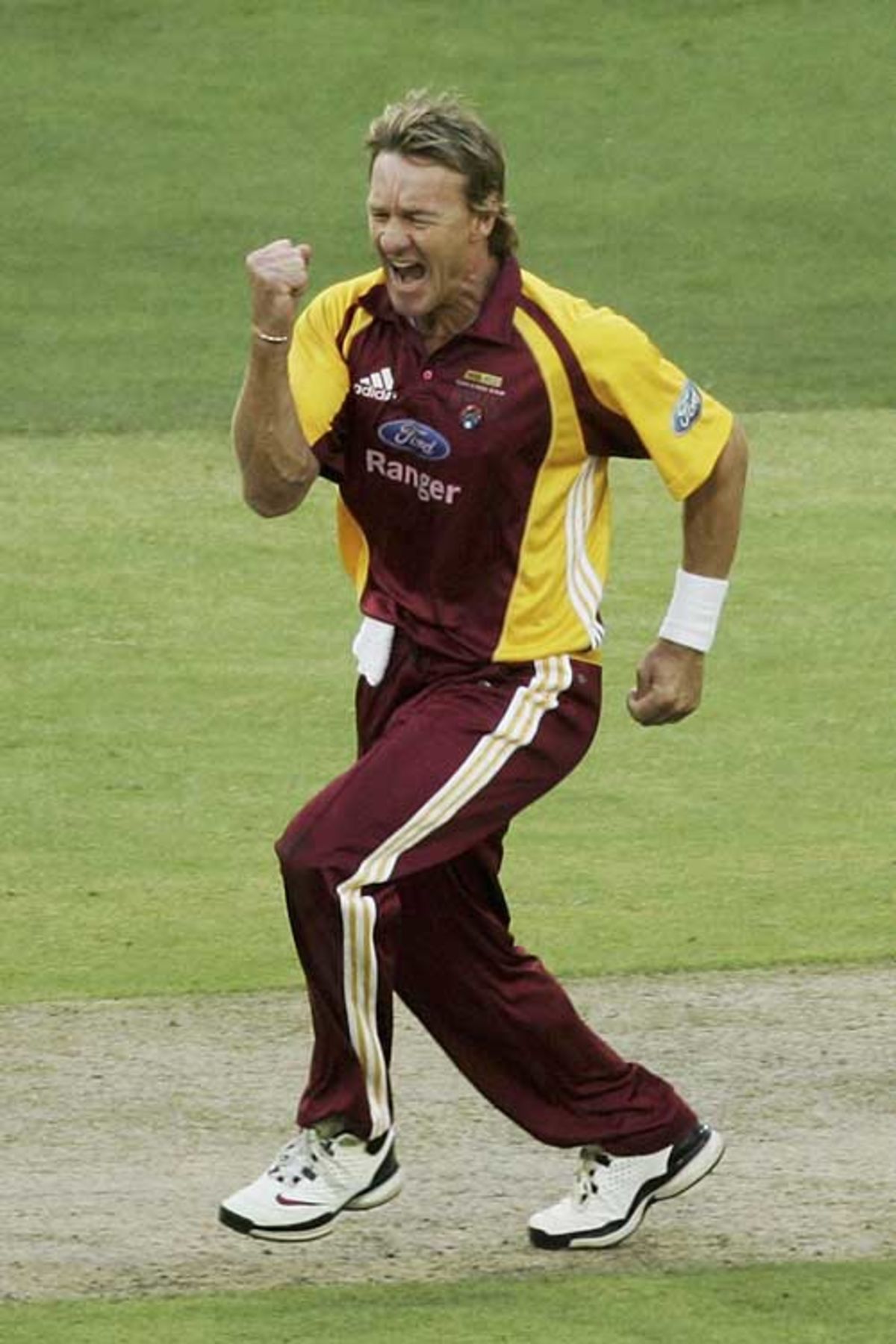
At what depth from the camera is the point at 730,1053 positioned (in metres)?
7.72

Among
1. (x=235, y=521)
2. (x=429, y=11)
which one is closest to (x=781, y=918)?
(x=235, y=521)

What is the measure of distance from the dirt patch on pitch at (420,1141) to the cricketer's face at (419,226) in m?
1.85

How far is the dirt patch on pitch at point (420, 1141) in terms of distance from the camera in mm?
6414

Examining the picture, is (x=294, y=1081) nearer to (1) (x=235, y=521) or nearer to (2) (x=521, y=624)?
(2) (x=521, y=624)

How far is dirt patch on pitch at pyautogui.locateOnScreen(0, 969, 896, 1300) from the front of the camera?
6.41 meters

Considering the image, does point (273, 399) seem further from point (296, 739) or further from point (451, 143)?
point (296, 739)

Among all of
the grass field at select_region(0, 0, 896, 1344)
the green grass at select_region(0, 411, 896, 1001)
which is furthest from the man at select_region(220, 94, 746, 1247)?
the green grass at select_region(0, 411, 896, 1001)

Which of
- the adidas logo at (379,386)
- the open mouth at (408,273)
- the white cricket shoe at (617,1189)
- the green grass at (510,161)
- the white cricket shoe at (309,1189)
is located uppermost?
the open mouth at (408,273)

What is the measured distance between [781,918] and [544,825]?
116 centimetres

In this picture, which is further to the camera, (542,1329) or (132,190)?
(132,190)

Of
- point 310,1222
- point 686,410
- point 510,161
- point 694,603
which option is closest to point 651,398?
point 686,410

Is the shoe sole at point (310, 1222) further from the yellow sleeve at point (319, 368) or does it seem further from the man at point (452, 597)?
the yellow sleeve at point (319, 368)

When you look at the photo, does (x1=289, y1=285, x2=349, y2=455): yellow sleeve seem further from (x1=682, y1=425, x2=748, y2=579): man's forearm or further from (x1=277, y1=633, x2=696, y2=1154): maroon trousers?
(x1=682, y1=425, x2=748, y2=579): man's forearm

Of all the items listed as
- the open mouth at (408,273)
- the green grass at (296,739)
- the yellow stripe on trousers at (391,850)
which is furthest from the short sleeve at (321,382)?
the green grass at (296,739)
